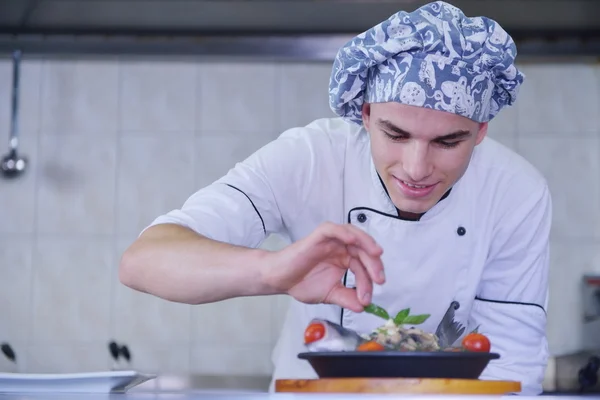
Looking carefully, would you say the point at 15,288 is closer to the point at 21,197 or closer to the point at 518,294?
the point at 21,197

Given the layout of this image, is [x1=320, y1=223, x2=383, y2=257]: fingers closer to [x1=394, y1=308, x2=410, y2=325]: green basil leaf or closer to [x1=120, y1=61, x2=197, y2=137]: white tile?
[x1=394, y1=308, x2=410, y2=325]: green basil leaf

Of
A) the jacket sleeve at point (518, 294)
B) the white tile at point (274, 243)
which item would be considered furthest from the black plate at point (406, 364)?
the white tile at point (274, 243)

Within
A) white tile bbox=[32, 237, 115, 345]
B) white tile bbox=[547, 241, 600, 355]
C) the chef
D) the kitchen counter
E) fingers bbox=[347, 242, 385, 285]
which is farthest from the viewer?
white tile bbox=[32, 237, 115, 345]

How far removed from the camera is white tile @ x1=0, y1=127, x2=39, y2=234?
3.36 meters

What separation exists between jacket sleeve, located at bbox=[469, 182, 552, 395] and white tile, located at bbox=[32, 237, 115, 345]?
1.93 m

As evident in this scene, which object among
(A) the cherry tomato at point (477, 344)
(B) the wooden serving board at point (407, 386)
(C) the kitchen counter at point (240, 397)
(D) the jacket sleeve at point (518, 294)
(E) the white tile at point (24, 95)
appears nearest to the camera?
(C) the kitchen counter at point (240, 397)

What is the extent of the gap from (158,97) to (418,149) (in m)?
2.12

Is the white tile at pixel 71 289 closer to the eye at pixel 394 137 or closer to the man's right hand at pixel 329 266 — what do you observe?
the eye at pixel 394 137

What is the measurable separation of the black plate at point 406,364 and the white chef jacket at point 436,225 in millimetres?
608

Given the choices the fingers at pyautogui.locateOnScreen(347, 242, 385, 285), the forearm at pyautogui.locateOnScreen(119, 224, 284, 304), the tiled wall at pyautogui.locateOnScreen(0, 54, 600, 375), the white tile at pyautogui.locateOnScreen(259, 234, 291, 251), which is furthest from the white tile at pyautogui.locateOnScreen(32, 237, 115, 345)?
the fingers at pyautogui.locateOnScreen(347, 242, 385, 285)

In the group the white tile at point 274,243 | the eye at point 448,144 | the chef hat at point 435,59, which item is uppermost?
the chef hat at point 435,59

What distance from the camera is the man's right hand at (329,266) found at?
1.03m

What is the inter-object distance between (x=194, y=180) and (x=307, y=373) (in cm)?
163

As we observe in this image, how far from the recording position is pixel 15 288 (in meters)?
3.33
